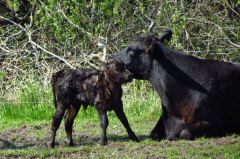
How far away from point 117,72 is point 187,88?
3.89 feet

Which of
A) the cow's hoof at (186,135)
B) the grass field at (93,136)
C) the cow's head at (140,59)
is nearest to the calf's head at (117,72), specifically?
the cow's head at (140,59)

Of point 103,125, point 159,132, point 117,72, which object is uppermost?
point 117,72

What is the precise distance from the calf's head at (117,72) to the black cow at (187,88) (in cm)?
55

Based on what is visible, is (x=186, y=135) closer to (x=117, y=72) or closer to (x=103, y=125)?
(x=103, y=125)

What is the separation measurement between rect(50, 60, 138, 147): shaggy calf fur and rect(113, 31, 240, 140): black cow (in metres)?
0.60

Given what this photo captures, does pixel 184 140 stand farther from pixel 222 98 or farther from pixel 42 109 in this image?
pixel 42 109

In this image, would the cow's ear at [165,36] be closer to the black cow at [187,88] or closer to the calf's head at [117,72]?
the black cow at [187,88]

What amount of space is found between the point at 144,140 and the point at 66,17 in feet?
18.8

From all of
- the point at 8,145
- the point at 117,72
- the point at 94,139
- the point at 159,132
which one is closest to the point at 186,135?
the point at 159,132

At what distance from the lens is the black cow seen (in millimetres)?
8344

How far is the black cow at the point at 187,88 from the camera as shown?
27.4ft

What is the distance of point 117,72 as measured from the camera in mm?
8172

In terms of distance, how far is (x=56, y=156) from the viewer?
6.94 m

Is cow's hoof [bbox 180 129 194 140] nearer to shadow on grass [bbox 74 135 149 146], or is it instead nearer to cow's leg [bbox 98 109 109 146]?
shadow on grass [bbox 74 135 149 146]
